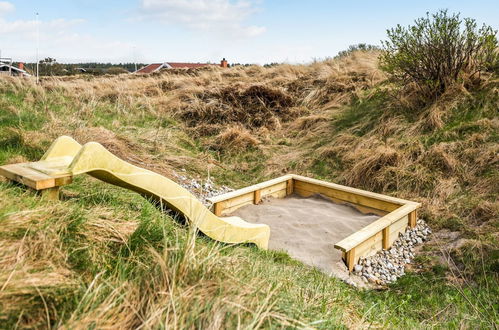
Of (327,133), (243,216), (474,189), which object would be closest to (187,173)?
(243,216)

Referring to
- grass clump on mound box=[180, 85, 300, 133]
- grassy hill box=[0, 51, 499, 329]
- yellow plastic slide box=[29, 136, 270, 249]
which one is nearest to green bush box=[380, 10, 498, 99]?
grassy hill box=[0, 51, 499, 329]

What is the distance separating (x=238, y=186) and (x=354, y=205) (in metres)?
2.00

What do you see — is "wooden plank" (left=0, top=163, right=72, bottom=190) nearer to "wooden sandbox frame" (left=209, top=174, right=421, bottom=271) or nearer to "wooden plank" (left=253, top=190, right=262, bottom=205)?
"wooden sandbox frame" (left=209, top=174, right=421, bottom=271)

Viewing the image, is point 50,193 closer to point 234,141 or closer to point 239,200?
point 239,200

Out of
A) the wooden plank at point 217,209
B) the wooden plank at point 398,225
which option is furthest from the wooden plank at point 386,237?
the wooden plank at point 217,209

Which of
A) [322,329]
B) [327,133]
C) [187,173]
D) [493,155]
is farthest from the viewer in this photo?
[327,133]

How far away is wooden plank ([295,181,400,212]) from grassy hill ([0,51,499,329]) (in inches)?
19.3

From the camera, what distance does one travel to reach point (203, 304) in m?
1.38

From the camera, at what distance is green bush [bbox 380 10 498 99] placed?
6.78m

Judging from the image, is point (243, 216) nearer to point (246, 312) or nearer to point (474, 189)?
point (474, 189)

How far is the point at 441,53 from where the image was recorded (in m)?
6.92

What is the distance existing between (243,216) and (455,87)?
470 centimetres

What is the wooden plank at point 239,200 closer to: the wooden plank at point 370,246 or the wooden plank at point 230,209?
the wooden plank at point 230,209

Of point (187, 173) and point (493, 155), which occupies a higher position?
point (493, 155)
